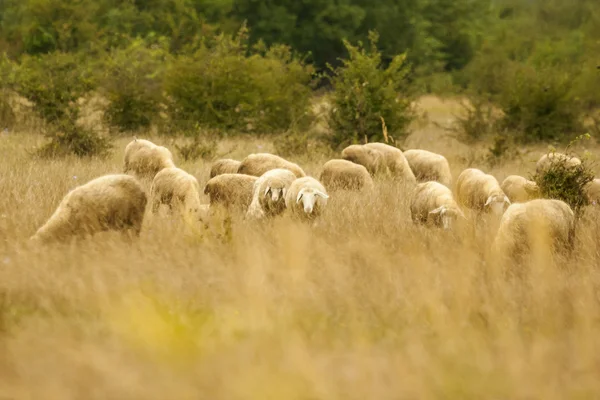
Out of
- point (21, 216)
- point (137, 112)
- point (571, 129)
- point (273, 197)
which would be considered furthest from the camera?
point (571, 129)

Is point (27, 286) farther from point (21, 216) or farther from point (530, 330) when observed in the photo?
point (530, 330)

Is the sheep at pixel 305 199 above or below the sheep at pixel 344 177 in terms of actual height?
below

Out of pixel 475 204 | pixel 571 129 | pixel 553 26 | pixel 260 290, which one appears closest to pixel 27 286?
pixel 260 290

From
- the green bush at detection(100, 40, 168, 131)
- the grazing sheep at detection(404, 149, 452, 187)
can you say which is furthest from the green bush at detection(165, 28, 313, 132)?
the grazing sheep at detection(404, 149, 452, 187)

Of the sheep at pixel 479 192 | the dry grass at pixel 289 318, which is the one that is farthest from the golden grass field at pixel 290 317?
the sheep at pixel 479 192

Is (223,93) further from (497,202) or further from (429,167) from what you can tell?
(497,202)

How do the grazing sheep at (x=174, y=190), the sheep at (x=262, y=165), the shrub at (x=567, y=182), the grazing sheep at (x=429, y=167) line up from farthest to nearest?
the grazing sheep at (x=429, y=167), the sheep at (x=262, y=165), the grazing sheep at (x=174, y=190), the shrub at (x=567, y=182)

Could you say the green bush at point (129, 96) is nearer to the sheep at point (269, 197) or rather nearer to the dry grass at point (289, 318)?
the sheep at point (269, 197)

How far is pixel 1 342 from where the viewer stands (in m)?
3.56

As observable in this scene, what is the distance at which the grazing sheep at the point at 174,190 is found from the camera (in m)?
6.91

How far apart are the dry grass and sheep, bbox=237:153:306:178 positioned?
284 centimetres

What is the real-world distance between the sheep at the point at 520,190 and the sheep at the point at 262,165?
2263mm

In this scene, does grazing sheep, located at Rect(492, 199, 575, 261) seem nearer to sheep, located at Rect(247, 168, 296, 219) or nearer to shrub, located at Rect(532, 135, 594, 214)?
shrub, located at Rect(532, 135, 594, 214)

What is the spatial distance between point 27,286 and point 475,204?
4.90 metres
